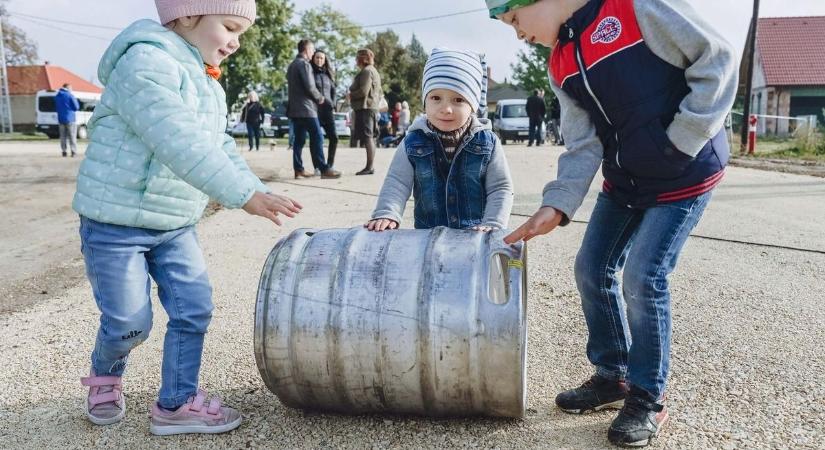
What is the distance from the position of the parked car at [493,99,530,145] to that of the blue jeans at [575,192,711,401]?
22.2m

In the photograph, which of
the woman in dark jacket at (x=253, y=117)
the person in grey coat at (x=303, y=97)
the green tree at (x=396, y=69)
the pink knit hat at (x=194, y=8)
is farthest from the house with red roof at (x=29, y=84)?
the pink knit hat at (x=194, y=8)

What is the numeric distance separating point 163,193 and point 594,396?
1.59 meters

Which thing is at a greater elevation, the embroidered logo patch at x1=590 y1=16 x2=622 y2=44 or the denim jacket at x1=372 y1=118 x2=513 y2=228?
the embroidered logo patch at x1=590 y1=16 x2=622 y2=44

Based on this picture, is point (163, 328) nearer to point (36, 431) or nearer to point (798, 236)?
point (36, 431)

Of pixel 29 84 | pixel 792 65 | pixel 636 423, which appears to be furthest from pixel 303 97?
pixel 29 84

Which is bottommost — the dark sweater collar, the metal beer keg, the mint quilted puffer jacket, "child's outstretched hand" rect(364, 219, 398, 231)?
the metal beer keg

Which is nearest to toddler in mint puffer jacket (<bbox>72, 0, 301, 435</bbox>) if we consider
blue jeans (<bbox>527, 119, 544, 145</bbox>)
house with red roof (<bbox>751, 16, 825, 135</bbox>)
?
blue jeans (<bbox>527, 119, 544, 145</bbox>)

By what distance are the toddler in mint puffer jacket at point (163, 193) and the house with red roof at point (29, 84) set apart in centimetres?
Result: 5621

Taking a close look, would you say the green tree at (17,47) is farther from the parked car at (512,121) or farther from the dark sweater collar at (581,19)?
the dark sweater collar at (581,19)

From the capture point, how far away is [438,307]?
2141mm

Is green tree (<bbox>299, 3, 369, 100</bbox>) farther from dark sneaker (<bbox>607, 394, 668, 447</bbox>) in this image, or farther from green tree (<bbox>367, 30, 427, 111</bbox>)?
dark sneaker (<bbox>607, 394, 668, 447</bbox>)

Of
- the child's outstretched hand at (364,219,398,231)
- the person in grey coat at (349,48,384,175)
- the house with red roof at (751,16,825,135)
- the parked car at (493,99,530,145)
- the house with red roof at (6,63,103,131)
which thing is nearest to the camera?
the child's outstretched hand at (364,219,398,231)

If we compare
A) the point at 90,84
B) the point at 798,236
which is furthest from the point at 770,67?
the point at 90,84

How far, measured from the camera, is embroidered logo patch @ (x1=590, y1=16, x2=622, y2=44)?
217 centimetres
